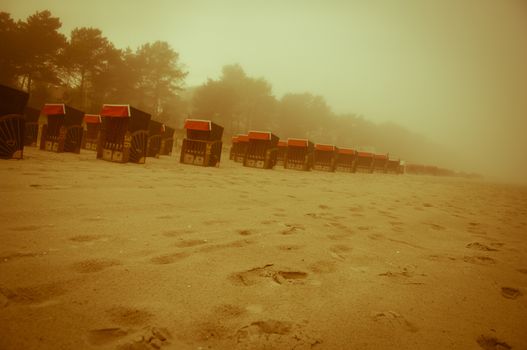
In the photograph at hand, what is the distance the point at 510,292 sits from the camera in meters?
2.31

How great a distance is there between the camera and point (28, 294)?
5.18ft

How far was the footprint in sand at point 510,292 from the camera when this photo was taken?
224 cm

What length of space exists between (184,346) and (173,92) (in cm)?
4345

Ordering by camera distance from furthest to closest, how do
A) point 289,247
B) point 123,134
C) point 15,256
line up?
point 123,134
point 289,247
point 15,256

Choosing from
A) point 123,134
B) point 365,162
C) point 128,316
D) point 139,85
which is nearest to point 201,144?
point 123,134

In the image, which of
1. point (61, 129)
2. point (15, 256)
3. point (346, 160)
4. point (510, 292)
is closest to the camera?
point (15, 256)

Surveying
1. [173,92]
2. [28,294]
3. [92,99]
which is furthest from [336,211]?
[173,92]

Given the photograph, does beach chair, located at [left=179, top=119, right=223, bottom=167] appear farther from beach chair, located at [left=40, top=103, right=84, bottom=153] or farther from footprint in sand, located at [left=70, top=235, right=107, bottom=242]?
footprint in sand, located at [left=70, top=235, right=107, bottom=242]

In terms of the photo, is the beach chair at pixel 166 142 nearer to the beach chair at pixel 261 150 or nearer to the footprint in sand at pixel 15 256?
the beach chair at pixel 261 150

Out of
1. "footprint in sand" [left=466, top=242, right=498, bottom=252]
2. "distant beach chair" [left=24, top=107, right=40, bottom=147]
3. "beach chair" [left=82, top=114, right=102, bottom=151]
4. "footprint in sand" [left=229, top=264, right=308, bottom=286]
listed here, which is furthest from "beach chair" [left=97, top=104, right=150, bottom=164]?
"footprint in sand" [left=466, top=242, right=498, bottom=252]

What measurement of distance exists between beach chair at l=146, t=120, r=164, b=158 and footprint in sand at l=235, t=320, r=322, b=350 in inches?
537

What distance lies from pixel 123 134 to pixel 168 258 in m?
8.90

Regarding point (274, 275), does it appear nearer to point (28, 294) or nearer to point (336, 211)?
point (28, 294)

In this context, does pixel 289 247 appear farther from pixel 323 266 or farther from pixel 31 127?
pixel 31 127
